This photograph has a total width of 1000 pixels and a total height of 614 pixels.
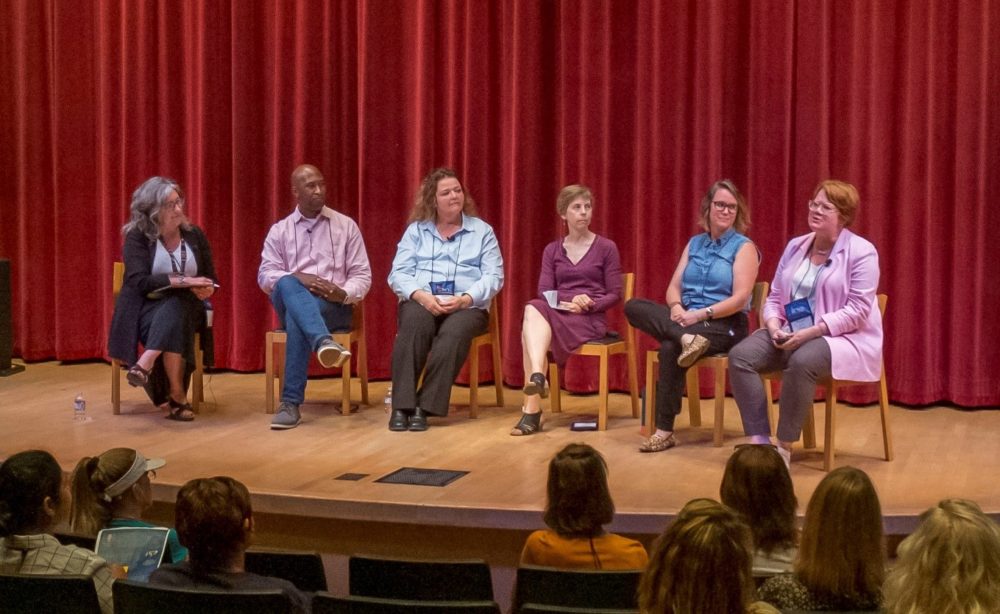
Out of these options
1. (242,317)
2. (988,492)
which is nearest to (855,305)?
(988,492)

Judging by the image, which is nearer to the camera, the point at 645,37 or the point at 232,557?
the point at 232,557

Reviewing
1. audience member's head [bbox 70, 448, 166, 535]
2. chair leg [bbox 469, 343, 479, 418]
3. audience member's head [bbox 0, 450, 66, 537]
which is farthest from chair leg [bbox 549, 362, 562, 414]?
audience member's head [bbox 0, 450, 66, 537]

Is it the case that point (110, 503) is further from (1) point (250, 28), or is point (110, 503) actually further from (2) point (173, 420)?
(1) point (250, 28)

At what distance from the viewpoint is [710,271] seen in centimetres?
529

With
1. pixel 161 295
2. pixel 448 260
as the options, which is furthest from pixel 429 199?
pixel 161 295

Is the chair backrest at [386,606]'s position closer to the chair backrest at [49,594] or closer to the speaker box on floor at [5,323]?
the chair backrest at [49,594]

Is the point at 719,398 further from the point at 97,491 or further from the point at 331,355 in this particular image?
the point at 97,491

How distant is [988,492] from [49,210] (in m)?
5.57

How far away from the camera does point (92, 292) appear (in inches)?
294

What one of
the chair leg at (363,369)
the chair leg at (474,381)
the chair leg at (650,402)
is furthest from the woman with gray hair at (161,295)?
the chair leg at (650,402)

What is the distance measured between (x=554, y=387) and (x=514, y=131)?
141cm

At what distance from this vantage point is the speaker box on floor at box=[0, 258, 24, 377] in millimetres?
6781

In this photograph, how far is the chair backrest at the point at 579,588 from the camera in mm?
2590

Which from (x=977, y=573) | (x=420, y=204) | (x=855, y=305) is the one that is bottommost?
(x=977, y=573)
